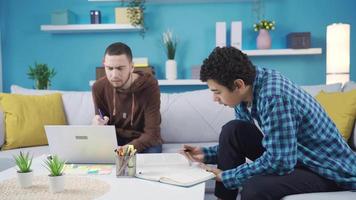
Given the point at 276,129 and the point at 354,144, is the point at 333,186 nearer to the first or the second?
the point at 276,129

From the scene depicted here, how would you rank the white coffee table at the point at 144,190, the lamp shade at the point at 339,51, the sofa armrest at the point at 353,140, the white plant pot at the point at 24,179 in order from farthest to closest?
the lamp shade at the point at 339,51 → the sofa armrest at the point at 353,140 → the white plant pot at the point at 24,179 → the white coffee table at the point at 144,190

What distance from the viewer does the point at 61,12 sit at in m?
3.49

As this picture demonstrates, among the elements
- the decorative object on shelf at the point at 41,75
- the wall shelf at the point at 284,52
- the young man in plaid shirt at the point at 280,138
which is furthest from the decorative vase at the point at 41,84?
the young man in plaid shirt at the point at 280,138

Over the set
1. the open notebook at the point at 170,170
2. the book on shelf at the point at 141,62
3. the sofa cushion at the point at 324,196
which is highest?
the book on shelf at the point at 141,62

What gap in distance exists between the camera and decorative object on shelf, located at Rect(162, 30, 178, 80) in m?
3.43

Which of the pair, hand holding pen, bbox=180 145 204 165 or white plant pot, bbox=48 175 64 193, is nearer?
white plant pot, bbox=48 175 64 193

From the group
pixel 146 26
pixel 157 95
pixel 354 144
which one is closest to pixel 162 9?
pixel 146 26

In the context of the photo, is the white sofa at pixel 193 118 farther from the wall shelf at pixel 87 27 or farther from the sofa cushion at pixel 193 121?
the wall shelf at pixel 87 27

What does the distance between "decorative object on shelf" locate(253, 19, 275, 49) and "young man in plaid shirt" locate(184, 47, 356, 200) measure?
211cm

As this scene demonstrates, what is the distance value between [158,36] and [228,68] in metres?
2.41

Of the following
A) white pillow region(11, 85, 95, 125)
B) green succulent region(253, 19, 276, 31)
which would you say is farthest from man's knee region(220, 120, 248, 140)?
green succulent region(253, 19, 276, 31)

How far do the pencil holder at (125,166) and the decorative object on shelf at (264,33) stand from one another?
2.39 meters

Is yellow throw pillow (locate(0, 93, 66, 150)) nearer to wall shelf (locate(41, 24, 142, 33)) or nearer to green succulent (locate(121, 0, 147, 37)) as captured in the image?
wall shelf (locate(41, 24, 142, 33))

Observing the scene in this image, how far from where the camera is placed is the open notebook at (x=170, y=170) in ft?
3.91
